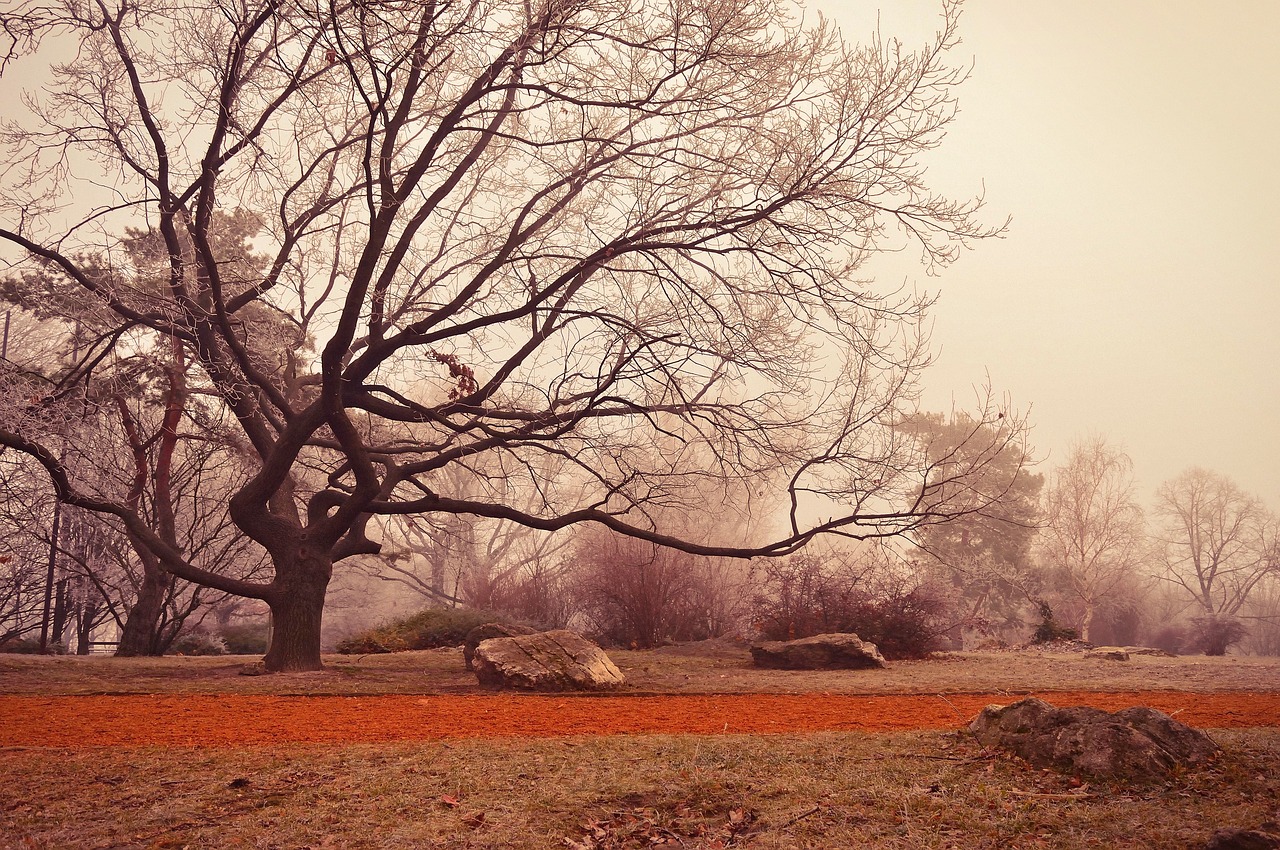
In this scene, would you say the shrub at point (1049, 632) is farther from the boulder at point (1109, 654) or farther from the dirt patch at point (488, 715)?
the dirt patch at point (488, 715)

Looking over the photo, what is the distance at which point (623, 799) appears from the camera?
14.4 ft

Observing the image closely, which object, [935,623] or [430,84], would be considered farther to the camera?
[935,623]

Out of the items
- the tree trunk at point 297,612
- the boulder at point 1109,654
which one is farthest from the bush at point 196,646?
the boulder at point 1109,654

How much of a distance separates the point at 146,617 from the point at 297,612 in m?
8.06

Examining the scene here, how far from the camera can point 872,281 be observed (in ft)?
35.4

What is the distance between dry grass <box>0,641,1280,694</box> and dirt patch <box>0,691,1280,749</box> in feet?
1.65

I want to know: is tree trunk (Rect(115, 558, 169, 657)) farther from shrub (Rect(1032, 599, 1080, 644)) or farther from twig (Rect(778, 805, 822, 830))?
shrub (Rect(1032, 599, 1080, 644))

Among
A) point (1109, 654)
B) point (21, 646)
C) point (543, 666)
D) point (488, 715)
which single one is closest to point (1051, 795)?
point (488, 715)

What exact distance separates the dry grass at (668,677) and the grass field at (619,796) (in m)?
3.76

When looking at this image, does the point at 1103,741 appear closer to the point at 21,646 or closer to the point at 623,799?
the point at 623,799

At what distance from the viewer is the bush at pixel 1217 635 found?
80.7 ft

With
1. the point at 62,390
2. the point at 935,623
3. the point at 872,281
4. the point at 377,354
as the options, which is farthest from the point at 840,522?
the point at 62,390

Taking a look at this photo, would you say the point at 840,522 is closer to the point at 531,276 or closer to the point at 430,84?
the point at 531,276

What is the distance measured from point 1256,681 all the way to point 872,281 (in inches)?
252
